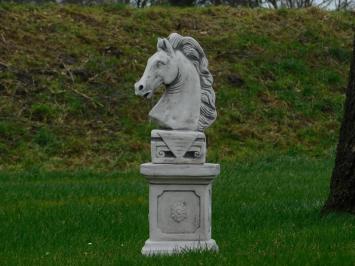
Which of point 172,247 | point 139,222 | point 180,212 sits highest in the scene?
point 180,212

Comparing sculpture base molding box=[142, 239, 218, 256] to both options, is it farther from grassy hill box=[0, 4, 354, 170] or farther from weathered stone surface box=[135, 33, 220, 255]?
grassy hill box=[0, 4, 354, 170]

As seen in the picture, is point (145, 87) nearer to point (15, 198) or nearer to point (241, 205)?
point (241, 205)

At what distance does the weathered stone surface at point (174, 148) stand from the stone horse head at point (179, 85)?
0.47 feet

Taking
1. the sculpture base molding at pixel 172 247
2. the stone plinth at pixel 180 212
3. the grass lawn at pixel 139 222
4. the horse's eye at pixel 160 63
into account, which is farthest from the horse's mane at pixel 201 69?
the grass lawn at pixel 139 222

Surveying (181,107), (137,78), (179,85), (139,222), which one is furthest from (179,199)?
(137,78)

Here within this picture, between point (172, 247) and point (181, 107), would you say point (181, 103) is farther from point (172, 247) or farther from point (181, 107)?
point (172, 247)

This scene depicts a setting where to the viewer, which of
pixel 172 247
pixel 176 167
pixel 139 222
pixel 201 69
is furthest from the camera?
pixel 139 222

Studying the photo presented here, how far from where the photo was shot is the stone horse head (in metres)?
7.77

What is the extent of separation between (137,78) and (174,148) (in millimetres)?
12258

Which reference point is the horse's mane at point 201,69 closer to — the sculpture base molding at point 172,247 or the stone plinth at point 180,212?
the stone plinth at point 180,212

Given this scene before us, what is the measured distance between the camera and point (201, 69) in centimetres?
800

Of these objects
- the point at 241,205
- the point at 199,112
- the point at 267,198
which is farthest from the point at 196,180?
the point at 267,198

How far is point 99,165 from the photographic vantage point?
637 inches

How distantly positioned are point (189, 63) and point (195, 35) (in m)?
14.7
